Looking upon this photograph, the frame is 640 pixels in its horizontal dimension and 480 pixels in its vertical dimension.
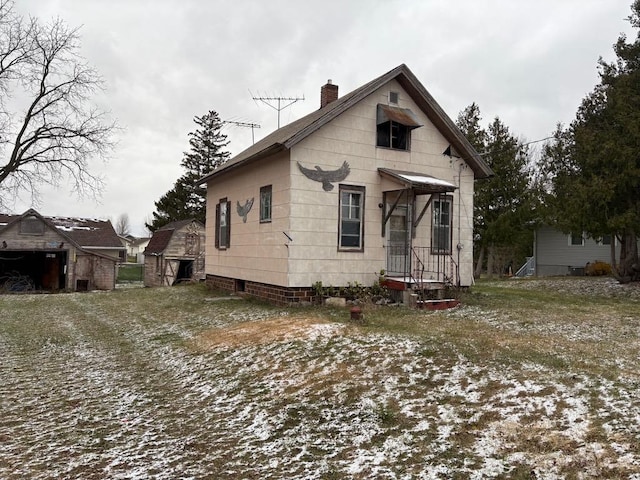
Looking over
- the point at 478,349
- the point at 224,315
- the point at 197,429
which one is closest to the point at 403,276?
the point at 224,315

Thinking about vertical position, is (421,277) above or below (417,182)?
below

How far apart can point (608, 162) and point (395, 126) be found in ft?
30.6

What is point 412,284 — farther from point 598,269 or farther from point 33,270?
point 33,270

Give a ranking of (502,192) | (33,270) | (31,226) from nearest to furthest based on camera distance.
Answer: (31,226) < (502,192) < (33,270)

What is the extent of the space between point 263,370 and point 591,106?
19074mm

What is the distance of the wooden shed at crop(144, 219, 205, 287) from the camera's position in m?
34.7

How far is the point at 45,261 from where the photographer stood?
110 ft

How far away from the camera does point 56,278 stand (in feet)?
106

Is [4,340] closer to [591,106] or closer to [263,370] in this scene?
[263,370]

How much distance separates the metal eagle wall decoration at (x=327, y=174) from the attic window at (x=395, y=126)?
1381 mm

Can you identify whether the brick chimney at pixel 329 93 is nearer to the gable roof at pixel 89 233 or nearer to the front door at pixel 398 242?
the front door at pixel 398 242

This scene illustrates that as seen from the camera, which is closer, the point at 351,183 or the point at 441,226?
the point at 351,183

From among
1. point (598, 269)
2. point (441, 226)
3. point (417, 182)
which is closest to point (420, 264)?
point (441, 226)

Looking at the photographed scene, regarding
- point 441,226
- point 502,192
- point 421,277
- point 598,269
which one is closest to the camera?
point 421,277
